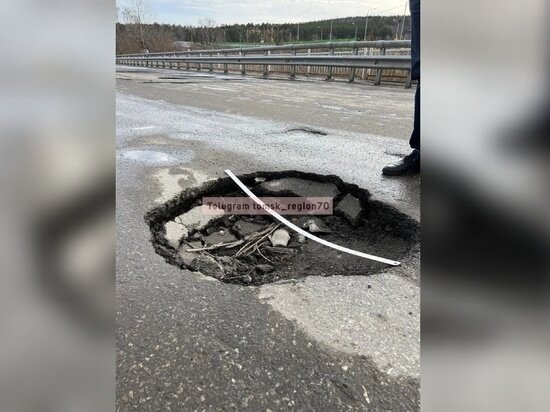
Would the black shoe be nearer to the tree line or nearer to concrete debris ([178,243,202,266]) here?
concrete debris ([178,243,202,266])

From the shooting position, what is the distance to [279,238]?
238 cm

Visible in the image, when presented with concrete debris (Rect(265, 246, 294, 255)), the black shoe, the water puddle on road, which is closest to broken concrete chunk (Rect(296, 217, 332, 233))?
concrete debris (Rect(265, 246, 294, 255))

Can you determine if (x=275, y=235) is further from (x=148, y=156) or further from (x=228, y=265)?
(x=148, y=156)

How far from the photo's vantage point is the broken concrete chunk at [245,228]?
250cm

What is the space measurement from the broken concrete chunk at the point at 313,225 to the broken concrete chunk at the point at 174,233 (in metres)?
0.74

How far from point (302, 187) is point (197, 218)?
85cm

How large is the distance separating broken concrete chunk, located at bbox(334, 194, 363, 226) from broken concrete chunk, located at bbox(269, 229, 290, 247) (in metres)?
0.46

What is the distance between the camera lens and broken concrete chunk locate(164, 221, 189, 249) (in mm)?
2230

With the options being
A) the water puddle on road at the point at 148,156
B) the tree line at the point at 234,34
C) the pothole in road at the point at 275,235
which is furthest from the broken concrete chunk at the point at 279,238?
the tree line at the point at 234,34

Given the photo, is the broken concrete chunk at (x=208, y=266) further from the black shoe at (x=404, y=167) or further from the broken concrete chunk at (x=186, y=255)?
the black shoe at (x=404, y=167)
